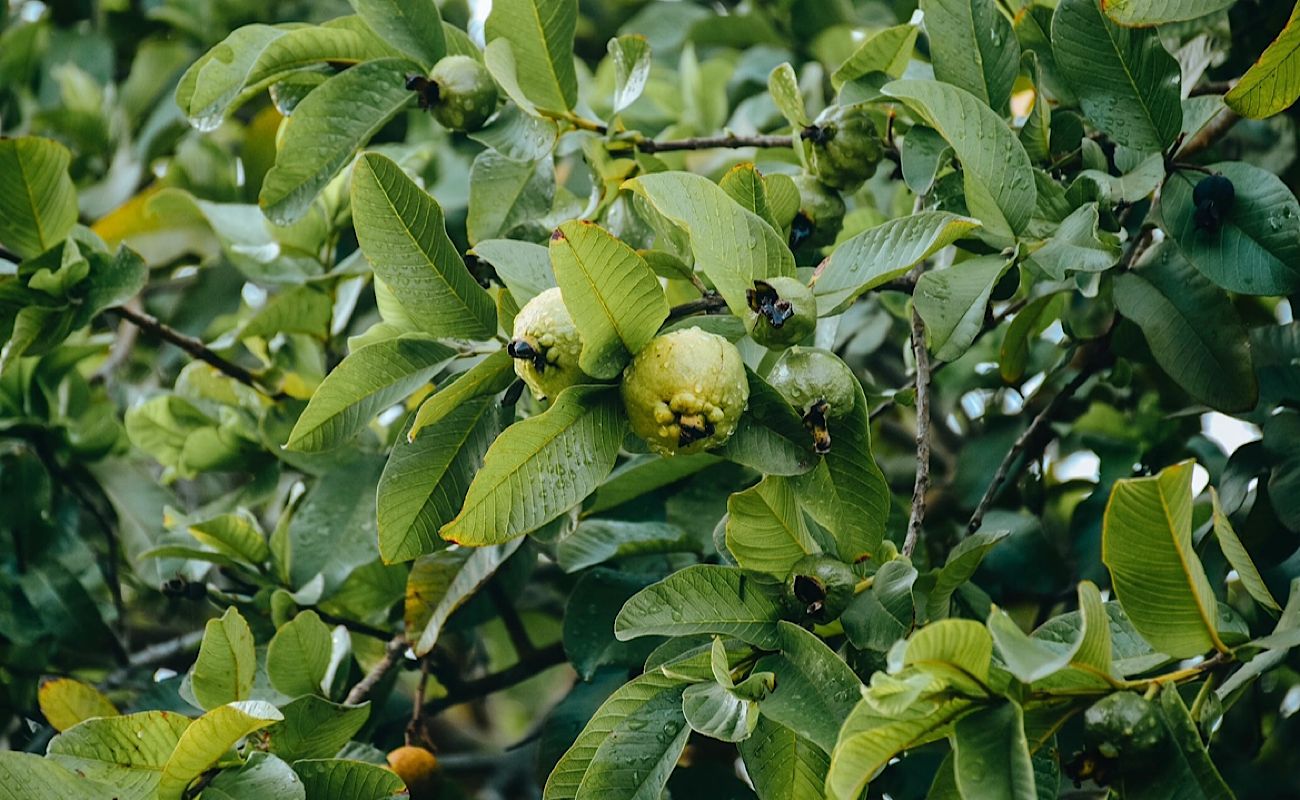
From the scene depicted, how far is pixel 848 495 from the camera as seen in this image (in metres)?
0.89

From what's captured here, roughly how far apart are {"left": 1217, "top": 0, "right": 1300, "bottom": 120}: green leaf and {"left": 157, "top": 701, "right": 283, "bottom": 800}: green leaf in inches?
33.5

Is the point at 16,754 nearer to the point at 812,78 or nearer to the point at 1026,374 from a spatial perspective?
the point at 1026,374

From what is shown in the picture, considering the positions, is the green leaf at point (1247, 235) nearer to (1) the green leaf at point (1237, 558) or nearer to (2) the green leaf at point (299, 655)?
(1) the green leaf at point (1237, 558)

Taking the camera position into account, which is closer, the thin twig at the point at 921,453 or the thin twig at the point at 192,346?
the thin twig at the point at 921,453

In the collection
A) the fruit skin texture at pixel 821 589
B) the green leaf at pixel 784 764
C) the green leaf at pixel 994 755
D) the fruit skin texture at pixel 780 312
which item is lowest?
the green leaf at pixel 784 764

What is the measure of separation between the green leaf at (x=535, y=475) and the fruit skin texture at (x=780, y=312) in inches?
4.9

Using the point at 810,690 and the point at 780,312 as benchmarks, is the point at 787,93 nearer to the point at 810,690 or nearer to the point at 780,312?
the point at 780,312

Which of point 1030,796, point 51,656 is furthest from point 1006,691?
point 51,656

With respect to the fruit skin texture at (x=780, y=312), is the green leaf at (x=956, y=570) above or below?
below

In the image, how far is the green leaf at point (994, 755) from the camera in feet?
2.21

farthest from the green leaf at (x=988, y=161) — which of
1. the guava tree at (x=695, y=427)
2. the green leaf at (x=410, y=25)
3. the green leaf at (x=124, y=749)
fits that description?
the green leaf at (x=124, y=749)

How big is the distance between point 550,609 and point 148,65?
1.21m

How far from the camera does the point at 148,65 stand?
2041mm

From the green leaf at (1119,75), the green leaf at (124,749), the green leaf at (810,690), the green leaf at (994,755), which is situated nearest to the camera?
the green leaf at (994,755)
